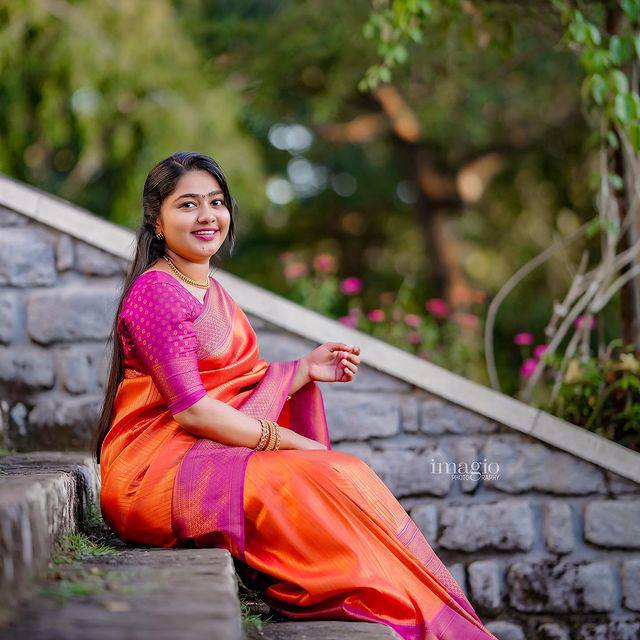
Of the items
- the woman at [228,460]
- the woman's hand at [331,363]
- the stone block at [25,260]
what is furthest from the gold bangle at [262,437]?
the stone block at [25,260]

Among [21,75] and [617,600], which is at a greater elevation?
[21,75]

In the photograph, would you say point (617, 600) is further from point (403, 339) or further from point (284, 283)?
point (284, 283)

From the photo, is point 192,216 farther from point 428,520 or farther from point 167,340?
point 428,520

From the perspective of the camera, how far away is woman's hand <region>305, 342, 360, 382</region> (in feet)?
8.27

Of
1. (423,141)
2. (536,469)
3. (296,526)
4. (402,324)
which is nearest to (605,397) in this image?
(536,469)

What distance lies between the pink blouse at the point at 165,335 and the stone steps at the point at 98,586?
1.10ft

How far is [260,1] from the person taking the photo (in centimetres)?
903

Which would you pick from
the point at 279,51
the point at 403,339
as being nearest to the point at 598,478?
the point at 403,339

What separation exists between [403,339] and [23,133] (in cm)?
282

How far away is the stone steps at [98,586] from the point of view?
54.1 inches

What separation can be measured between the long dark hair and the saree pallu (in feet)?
0.76

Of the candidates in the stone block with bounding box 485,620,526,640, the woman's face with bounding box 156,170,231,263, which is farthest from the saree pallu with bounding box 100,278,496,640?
the stone block with bounding box 485,620,526,640

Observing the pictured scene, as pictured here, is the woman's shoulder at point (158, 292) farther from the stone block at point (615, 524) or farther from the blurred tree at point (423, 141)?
the blurred tree at point (423, 141)

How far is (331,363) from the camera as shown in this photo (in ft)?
8.43
